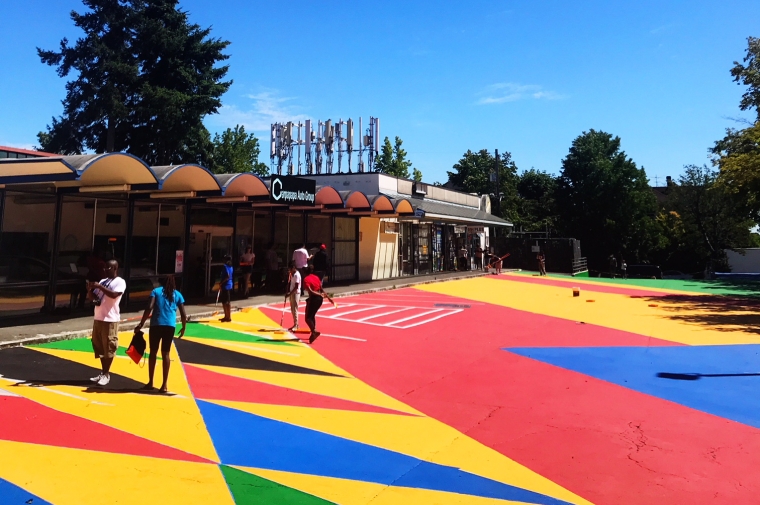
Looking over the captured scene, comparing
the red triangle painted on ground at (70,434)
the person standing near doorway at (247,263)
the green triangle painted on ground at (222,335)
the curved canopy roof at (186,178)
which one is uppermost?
the curved canopy roof at (186,178)

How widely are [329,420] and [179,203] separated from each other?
41.1ft

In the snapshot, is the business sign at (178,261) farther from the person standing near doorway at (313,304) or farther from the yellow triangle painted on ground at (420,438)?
the yellow triangle painted on ground at (420,438)

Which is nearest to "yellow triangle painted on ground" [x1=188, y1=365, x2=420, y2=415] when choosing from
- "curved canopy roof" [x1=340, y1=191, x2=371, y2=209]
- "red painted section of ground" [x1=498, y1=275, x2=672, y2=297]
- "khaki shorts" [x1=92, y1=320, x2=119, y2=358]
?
"khaki shorts" [x1=92, y1=320, x2=119, y2=358]

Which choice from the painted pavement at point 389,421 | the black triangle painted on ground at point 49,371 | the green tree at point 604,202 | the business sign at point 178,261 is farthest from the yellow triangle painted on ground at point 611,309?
the green tree at point 604,202

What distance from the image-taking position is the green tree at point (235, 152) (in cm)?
4675

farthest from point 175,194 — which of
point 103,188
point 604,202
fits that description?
point 604,202

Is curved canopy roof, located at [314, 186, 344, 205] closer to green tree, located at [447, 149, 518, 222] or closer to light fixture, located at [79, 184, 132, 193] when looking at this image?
light fixture, located at [79, 184, 132, 193]

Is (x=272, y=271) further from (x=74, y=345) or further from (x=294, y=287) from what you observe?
(x=74, y=345)

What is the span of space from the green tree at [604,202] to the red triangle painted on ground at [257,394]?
160 feet

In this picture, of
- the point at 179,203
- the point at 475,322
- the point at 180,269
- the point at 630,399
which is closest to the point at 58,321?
the point at 180,269

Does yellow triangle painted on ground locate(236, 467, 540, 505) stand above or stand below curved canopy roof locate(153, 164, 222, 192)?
below

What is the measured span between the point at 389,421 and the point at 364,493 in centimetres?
199

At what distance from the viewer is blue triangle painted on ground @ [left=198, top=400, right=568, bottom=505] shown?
4750 mm

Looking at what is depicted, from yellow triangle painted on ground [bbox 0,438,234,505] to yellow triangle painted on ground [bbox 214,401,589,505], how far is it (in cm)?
166
